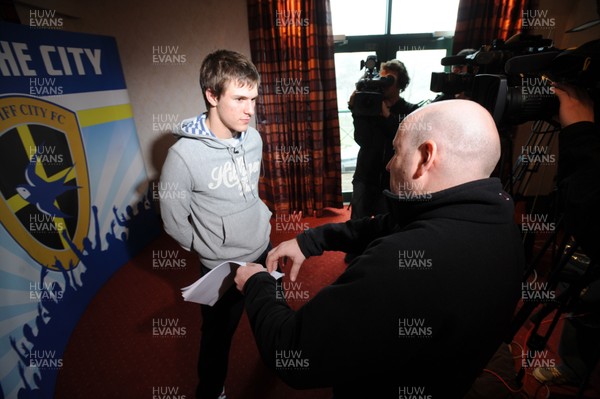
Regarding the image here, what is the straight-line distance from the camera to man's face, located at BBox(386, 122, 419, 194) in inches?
26.5

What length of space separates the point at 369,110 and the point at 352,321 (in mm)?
1569

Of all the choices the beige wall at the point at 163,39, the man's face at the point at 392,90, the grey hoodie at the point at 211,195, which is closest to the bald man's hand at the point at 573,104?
the man's face at the point at 392,90

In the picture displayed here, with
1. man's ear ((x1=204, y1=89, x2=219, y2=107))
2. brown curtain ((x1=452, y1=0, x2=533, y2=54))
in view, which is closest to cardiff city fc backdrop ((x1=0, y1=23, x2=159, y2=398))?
man's ear ((x1=204, y1=89, x2=219, y2=107))

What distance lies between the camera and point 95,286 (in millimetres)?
2225

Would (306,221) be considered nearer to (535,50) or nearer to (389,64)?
(389,64)

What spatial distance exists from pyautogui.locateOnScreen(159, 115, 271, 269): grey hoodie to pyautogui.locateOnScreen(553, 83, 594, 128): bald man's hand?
3.93 feet

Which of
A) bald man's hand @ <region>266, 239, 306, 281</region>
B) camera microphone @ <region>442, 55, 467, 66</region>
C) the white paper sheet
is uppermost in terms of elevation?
camera microphone @ <region>442, 55, 467, 66</region>

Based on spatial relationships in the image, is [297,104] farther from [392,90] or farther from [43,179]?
[43,179]

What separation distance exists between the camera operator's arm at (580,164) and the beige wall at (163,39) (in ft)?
8.87

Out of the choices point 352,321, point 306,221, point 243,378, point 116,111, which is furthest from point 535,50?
point 116,111

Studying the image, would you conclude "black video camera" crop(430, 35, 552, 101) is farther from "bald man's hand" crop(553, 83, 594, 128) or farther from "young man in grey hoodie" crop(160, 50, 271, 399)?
"young man in grey hoodie" crop(160, 50, 271, 399)

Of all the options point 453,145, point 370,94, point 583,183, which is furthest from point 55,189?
point 583,183

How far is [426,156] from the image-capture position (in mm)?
646

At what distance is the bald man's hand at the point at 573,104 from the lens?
0.97 m
